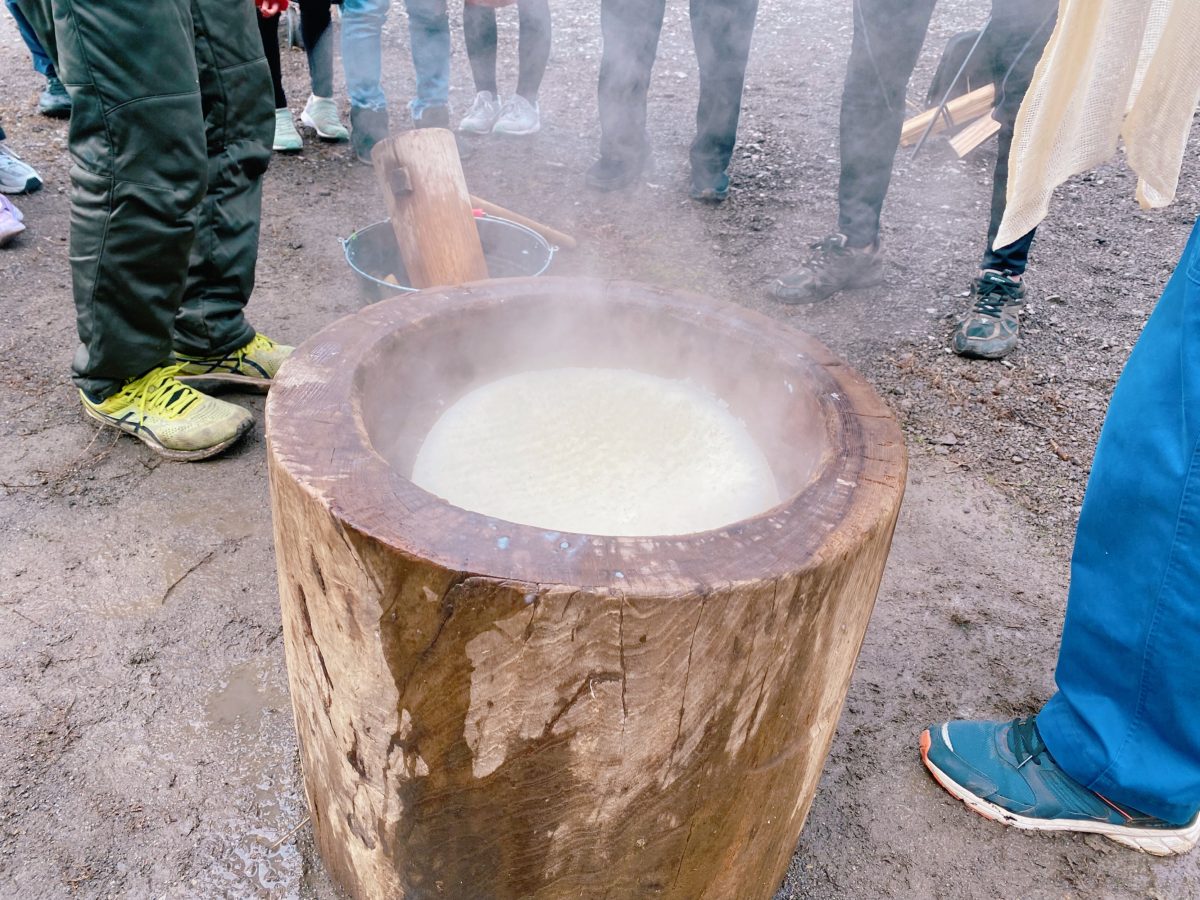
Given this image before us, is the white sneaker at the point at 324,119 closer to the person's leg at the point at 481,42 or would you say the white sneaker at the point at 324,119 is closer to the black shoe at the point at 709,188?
the person's leg at the point at 481,42

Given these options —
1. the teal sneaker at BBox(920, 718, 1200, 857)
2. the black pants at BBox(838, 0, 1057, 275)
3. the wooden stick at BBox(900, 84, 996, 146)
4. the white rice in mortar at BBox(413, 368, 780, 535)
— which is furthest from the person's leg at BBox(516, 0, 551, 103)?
the teal sneaker at BBox(920, 718, 1200, 857)

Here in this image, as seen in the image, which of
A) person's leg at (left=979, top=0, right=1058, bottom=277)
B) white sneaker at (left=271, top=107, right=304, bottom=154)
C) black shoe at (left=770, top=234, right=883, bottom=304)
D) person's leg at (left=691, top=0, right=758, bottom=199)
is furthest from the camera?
white sneaker at (left=271, top=107, right=304, bottom=154)

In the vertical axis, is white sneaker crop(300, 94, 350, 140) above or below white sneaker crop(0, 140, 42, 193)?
above

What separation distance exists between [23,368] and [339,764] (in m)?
2.40

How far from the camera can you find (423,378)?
1608mm

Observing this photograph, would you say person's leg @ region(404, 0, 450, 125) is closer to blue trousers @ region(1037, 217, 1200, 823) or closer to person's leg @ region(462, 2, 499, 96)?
person's leg @ region(462, 2, 499, 96)

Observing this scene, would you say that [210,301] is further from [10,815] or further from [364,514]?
[364,514]

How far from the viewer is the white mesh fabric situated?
4.60ft

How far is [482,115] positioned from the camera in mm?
5133

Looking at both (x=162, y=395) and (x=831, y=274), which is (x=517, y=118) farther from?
(x=162, y=395)

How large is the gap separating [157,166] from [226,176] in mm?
363

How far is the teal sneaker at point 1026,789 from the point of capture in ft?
5.59

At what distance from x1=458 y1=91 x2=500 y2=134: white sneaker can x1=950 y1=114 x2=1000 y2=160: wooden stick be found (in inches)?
108

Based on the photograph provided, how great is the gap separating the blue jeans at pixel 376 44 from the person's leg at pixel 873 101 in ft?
7.85
